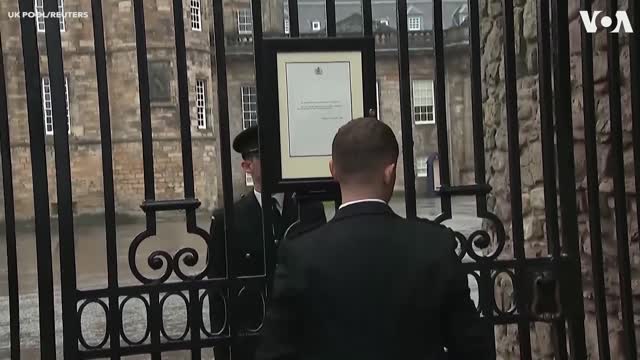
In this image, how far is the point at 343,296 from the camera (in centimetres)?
227

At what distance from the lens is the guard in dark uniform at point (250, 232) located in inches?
136

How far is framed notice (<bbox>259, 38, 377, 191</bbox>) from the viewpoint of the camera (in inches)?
130

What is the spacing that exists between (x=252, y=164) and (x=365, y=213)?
213cm

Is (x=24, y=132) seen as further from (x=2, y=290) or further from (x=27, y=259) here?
(x=2, y=290)

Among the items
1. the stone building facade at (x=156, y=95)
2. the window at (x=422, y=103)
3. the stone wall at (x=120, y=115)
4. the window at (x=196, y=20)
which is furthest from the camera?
the window at (x=422, y=103)

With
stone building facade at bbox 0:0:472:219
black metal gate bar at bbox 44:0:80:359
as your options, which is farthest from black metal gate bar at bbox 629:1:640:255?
stone building facade at bbox 0:0:472:219

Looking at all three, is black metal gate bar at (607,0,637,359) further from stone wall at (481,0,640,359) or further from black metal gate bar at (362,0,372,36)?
black metal gate bar at (362,0,372,36)

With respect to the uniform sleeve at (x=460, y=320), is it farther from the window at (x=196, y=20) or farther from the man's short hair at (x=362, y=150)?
the window at (x=196, y=20)

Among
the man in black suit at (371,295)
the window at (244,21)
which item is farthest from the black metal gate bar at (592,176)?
the window at (244,21)

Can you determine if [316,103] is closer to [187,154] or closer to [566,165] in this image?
[187,154]

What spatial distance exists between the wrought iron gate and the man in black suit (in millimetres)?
1032

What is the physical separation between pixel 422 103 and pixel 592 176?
92.5 feet

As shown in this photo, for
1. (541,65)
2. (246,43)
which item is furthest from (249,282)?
(246,43)

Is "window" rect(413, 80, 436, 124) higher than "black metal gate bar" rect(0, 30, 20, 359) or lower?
higher
